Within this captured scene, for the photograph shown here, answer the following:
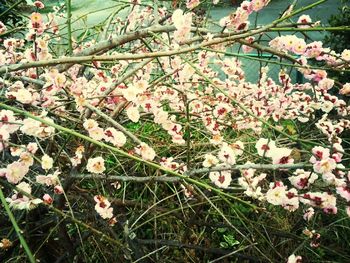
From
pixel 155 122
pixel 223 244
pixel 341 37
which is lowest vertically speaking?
pixel 223 244

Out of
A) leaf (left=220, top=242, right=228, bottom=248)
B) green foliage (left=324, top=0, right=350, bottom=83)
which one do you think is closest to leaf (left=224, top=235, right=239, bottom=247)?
leaf (left=220, top=242, right=228, bottom=248)

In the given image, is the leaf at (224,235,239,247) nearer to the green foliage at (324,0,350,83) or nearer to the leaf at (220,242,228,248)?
the leaf at (220,242,228,248)

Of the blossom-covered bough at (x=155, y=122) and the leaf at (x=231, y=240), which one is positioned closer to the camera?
the blossom-covered bough at (x=155, y=122)

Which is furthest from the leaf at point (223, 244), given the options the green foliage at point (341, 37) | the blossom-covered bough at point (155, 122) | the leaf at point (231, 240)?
the green foliage at point (341, 37)

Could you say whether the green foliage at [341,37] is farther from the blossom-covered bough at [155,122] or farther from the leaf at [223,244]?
the leaf at [223,244]

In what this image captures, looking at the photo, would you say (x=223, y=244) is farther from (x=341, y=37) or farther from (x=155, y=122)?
(x=341, y=37)

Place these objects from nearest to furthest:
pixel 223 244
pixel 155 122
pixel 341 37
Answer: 1. pixel 155 122
2. pixel 223 244
3. pixel 341 37

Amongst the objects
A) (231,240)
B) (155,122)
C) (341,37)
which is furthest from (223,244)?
(341,37)

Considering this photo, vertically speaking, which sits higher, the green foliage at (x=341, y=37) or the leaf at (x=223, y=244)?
the green foliage at (x=341, y=37)

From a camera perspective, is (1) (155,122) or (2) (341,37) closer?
(1) (155,122)

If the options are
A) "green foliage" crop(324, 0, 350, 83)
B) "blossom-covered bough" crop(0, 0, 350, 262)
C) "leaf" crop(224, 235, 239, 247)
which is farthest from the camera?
"green foliage" crop(324, 0, 350, 83)

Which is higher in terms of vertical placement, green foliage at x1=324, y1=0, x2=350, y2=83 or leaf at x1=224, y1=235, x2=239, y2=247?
green foliage at x1=324, y1=0, x2=350, y2=83

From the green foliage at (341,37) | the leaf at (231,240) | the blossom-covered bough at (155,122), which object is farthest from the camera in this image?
the green foliage at (341,37)

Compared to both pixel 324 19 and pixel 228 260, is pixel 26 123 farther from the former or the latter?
pixel 324 19
